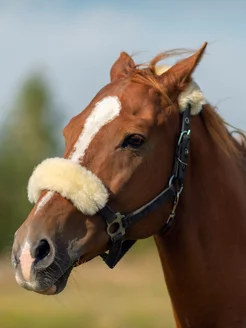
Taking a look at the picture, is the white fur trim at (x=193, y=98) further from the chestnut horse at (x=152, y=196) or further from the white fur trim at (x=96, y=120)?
the white fur trim at (x=96, y=120)

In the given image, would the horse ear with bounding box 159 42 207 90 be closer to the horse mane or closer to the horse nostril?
the horse mane

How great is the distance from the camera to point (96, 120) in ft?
13.1

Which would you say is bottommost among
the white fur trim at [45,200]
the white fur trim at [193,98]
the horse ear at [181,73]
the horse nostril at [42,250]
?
the horse nostril at [42,250]

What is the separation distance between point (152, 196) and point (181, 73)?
858mm

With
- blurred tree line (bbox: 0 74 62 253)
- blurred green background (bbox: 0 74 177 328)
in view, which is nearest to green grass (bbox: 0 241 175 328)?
blurred green background (bbox: 0 74 177 328)

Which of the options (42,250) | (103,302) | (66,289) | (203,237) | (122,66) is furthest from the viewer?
(103,302)

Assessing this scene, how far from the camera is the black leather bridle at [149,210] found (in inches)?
155

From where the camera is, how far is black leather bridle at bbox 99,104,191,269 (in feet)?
12.9

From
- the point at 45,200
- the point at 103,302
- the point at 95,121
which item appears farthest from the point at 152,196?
the point at 103,302

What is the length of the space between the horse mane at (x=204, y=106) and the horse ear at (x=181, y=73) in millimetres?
32

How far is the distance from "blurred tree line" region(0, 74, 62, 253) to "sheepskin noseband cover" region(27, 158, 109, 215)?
1398 inches

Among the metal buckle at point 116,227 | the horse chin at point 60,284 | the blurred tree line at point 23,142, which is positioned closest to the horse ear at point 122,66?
the metal buckle at point 116,227

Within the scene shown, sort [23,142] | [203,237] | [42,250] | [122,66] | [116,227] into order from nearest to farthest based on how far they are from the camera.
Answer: [42,250]
[116,227]
[203,237]
[122,66]
[23,142]

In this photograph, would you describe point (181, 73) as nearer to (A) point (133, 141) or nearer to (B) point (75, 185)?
(A) point (133, 141)
